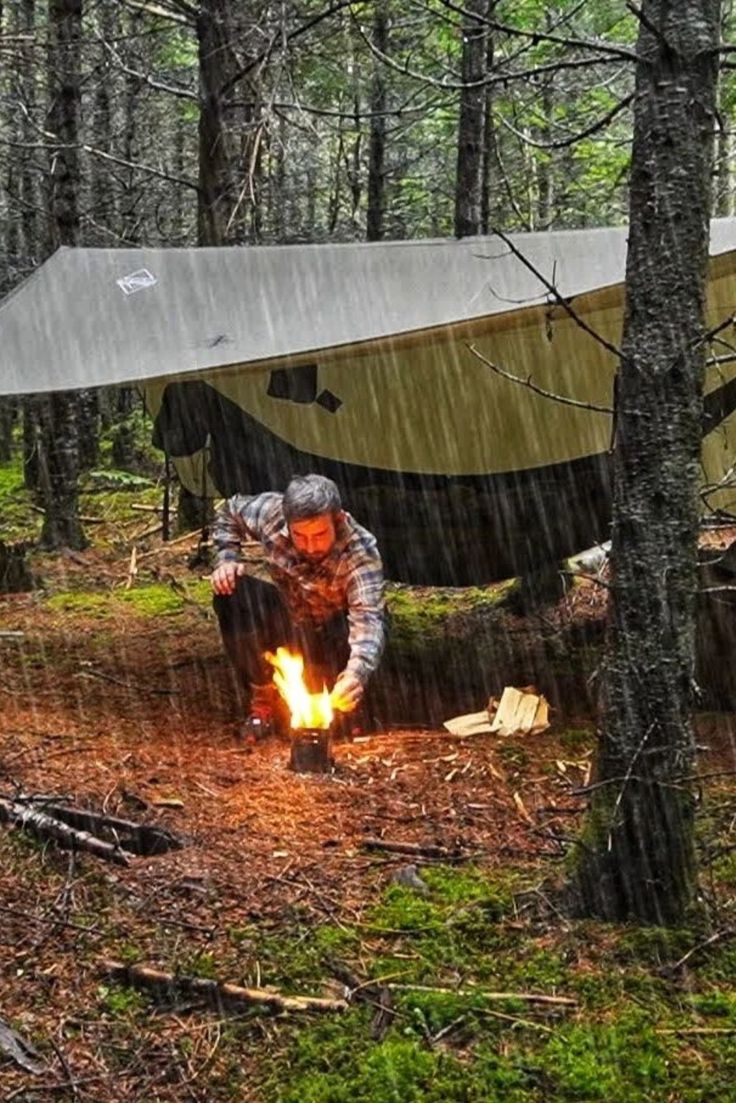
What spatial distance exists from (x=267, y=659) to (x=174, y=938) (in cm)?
159

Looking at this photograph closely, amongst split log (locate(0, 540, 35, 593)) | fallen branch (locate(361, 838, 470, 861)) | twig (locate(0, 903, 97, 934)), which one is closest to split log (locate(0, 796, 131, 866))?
twig (locate(0, 903, 97, 934))

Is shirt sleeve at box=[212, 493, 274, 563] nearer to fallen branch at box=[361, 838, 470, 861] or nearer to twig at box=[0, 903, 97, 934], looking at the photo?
fallen branch at box=[361, 838, 470, 861]

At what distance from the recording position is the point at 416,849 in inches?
99.2

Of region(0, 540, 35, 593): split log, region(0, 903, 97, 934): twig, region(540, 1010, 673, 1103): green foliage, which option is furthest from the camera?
region(0, 540, 35, 593): split log

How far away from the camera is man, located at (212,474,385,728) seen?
3.34 metres

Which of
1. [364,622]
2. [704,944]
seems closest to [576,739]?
[364,622]

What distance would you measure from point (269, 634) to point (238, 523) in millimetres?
476

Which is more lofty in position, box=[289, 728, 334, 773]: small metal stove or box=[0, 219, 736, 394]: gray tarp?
box=[0, 219, 736, 394]: gray tarp

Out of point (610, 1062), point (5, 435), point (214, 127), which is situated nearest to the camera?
point (610, 1062)

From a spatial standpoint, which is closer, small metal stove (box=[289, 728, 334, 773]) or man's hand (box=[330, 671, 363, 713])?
small metal stove (box=[289, 728, 334, 773])

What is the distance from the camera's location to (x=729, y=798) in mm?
2758

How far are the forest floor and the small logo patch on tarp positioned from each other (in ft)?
5.48

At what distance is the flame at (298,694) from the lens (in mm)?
3184

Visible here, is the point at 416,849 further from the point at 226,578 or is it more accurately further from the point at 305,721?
the point at 226,578
